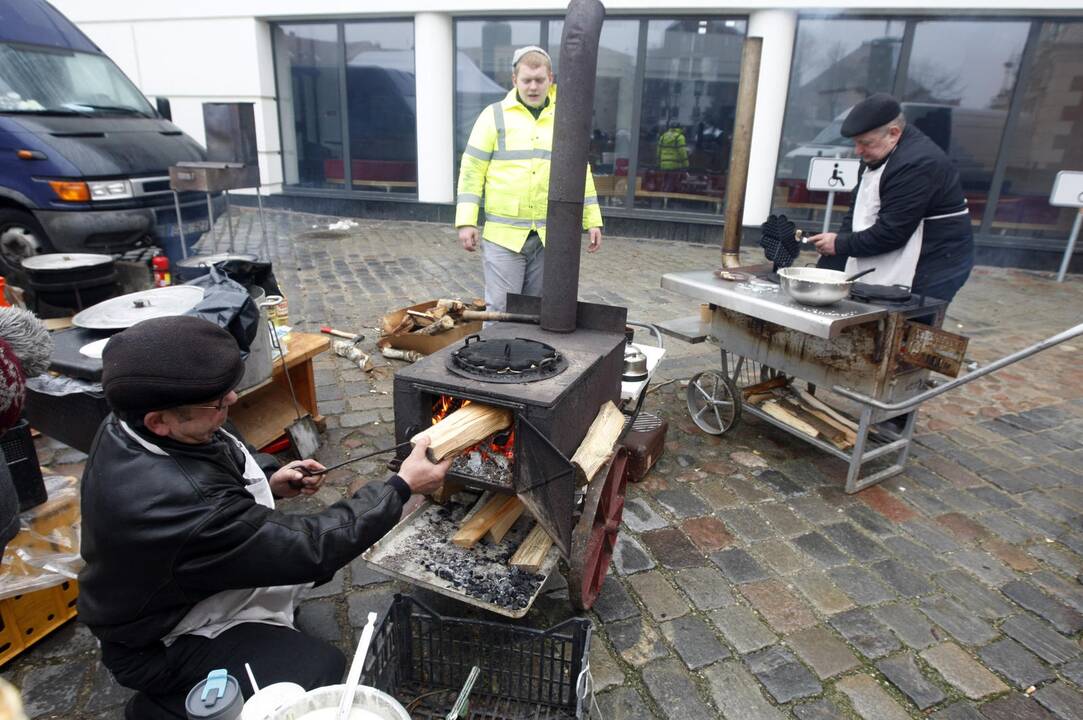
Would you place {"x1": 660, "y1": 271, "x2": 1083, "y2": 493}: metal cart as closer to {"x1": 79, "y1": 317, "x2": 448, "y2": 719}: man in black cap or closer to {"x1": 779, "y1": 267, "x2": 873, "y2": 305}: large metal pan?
{"x1": 779, "y1": 267, "x2": 873, "y2": 305}: large metal pan

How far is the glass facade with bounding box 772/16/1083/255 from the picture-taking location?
380 inches

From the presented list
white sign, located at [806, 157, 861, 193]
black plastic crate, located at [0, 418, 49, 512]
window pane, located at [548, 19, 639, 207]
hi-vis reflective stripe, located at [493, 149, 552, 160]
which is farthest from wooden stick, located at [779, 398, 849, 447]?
window pane, located at [548, 19, 639, 207]

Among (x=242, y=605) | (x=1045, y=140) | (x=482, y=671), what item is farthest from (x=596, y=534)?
(x=1045, y=140)

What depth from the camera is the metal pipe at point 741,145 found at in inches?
184

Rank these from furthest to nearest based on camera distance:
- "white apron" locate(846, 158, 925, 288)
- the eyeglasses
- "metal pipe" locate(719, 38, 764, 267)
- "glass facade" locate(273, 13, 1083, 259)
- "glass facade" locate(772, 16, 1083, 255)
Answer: "glass facade" locate(273, 13, 1083, 259), "glass facade" locate(772, 16, 1083, 255), "metal pipe" locate(719, 38, 764, 267), "white apron" locate(846, 158, 925, 288), the eyeglasses

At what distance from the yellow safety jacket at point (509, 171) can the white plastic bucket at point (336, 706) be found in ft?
11.3

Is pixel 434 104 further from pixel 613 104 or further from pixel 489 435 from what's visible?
pixel 489 435

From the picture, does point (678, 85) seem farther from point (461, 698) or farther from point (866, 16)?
point (461, 698)

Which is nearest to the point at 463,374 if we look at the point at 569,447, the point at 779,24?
the point at 569,447

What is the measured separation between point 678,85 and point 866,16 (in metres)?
2.90

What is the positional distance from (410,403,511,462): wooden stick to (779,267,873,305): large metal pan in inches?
76.2

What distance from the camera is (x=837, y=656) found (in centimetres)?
267

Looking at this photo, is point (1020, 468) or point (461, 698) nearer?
point (461, 698)

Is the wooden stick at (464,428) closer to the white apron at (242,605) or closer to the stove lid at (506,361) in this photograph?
the stove lid at (506,361)
